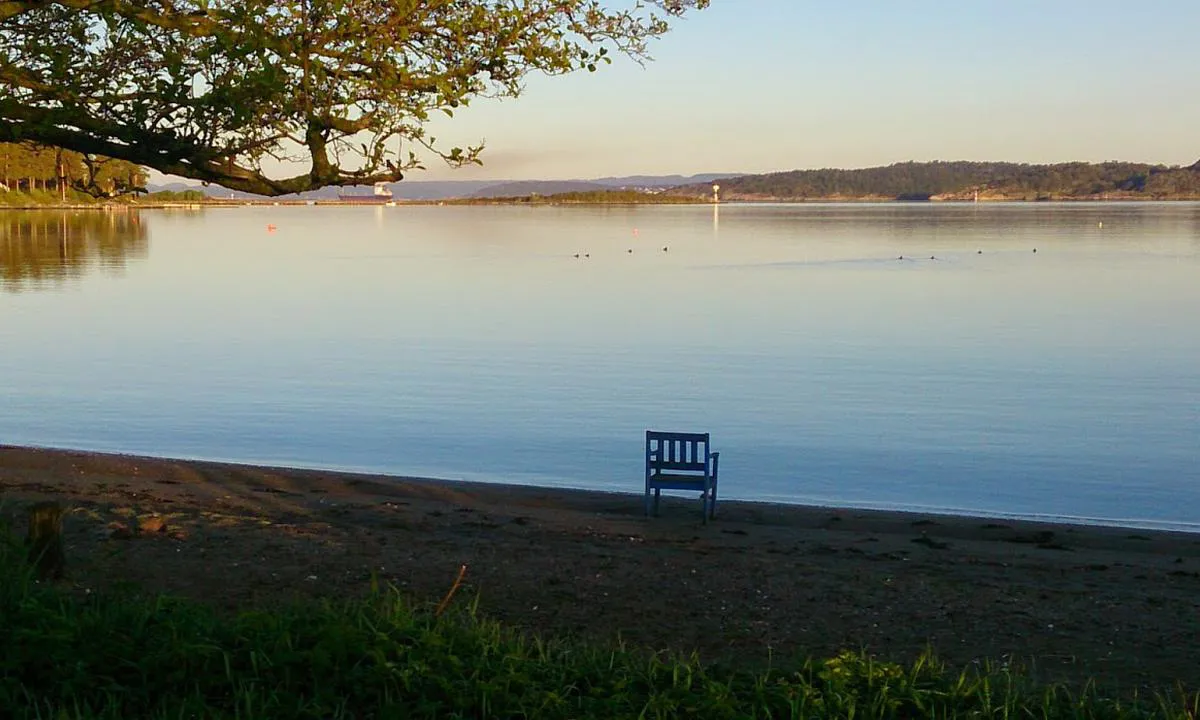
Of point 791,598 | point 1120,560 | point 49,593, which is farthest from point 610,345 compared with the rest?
point 49,593

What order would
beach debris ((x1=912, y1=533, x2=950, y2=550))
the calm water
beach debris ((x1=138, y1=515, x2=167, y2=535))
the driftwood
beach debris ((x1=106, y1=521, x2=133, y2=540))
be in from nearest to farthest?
the driftwood, beach debris ((x1=106, y1=521, x2=133, y2=540)), beach debris ((x1=138, y1=515, x2=167, y2=535)), beach debris ((x1=912, y1=533, x2=950, y2=550)), the calm water

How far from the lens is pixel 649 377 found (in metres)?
25.9

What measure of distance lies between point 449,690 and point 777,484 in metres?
11.5

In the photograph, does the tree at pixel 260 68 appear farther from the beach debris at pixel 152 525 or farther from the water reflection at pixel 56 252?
the water reflection at pixel 56 252

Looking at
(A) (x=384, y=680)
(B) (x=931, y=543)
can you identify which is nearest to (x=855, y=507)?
(B) (x=931, y=543)

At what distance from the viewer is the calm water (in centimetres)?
1767

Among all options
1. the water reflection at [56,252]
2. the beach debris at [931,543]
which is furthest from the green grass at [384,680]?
the water reflection at [56,252]

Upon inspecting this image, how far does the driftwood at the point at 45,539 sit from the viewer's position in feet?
26.0

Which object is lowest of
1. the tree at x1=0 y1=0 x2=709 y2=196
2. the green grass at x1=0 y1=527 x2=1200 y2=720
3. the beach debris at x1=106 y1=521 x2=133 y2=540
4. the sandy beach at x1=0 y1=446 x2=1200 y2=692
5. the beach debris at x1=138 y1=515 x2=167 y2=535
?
the sandy beach at x1=0 y1=446 x2=1200 y2=692

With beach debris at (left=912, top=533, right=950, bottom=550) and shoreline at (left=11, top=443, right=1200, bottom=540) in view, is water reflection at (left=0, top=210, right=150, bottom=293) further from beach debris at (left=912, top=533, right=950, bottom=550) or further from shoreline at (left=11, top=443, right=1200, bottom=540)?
beach debris at (left=912, top=533, right=950, bottom=550)

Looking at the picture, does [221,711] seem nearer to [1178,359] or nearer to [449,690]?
[449,690]

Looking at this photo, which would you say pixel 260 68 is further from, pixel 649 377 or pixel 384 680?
pixel 649 377

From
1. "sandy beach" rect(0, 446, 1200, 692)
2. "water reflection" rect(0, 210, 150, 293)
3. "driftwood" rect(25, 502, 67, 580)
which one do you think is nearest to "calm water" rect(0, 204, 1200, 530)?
"water reflection" rect(0, 210, 150, 293)

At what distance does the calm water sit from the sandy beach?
2.91 metres
